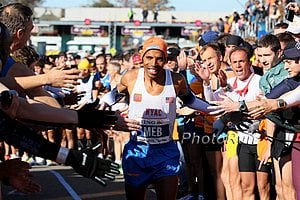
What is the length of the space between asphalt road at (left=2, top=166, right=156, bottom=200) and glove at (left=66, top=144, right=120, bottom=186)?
674 cm

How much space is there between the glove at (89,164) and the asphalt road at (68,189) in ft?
22.1

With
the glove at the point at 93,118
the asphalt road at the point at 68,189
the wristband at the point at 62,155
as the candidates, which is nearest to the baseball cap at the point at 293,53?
the glove at the point at 93,118

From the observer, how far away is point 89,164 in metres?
5.23

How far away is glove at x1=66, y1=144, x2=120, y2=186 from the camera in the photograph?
5223 millimetres

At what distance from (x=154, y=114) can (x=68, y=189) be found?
487 centimetres

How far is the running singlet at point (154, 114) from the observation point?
848 cm

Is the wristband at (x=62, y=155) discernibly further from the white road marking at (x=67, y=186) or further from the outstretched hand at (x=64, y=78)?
the white road marking at (x=67, y=186)

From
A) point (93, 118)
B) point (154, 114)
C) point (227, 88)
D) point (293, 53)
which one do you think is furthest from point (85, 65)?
point (93, 118)

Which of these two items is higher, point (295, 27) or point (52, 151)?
point (295, 27)

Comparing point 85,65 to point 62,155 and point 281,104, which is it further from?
point 62,155

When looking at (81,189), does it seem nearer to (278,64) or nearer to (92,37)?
(278,64)

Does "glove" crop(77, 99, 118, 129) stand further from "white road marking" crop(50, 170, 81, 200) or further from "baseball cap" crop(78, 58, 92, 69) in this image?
"baseball cap" crop(78, 58, 92, 69)

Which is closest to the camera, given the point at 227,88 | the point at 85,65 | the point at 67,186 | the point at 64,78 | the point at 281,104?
the point at 64,78

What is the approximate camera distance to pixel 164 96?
8531 millimetres
